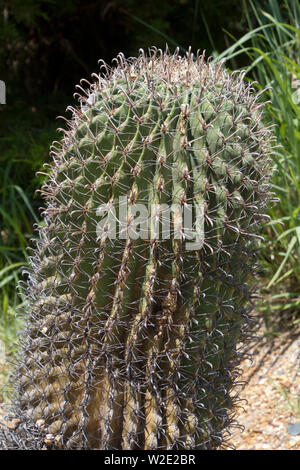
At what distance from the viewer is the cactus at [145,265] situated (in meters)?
1.61

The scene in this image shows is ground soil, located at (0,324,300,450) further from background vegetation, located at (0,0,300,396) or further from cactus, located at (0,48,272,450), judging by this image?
cactus, located at (0,48,272,450)

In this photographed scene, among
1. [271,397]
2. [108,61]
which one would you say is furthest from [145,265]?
[108,61]

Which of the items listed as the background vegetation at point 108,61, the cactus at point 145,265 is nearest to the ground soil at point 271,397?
the background vegetation at point 108,61

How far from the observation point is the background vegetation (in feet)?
9.95

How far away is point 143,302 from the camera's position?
1.64 meters

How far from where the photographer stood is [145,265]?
1.65 meters

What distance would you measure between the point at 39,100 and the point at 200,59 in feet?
9.11

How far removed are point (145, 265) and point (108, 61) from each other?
3.04 meters

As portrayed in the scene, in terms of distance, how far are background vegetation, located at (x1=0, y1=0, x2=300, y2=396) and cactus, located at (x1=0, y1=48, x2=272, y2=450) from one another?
1180 millimetres

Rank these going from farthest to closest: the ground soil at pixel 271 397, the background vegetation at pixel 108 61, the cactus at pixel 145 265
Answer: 1. the background vegetation at pixel 108 61
2. the ground soil at pixel 271 397
3. the cactus at pixel 145 265

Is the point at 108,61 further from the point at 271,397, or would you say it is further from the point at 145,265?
the point at 145,265

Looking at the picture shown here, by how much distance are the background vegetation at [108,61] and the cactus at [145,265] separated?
1.18 meters

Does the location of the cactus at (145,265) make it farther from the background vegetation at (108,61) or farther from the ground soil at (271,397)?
the background vegetation at (108,61)

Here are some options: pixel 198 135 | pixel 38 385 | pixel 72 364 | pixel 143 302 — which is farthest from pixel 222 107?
pixel 38 385
